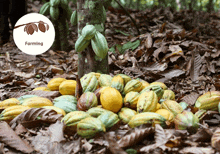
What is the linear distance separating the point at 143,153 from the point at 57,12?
325 cm

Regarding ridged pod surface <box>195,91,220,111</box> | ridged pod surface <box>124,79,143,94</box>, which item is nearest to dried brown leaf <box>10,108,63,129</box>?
ridged pod surface <box>124,79,143,94</box>

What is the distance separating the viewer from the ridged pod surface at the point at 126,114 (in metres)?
1.67

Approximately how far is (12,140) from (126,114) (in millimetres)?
811

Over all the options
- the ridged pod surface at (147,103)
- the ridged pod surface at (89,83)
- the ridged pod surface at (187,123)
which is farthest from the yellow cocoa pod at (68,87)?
the ridged pod surface at (187,123)

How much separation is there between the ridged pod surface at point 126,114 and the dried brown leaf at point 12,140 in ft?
2.19

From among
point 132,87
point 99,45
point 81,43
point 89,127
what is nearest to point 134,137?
point 89,127

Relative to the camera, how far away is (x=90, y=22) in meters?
2.35

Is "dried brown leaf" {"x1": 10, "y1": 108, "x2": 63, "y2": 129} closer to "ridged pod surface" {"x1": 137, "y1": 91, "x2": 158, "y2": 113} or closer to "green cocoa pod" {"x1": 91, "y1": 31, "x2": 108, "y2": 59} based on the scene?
"ridged pod surface" {"x1": 137, "y1": 91, "x2": 158, "y2": 113}

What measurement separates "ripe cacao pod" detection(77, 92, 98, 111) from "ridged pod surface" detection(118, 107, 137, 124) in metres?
0.23

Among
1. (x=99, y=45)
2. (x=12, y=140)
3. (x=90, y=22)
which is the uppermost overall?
(x=90, y=22)

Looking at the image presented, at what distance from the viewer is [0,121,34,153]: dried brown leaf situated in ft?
4.54

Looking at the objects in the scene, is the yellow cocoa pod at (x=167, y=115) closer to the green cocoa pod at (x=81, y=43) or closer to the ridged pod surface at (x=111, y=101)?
the ridged pod surface at (x=111, y=101)

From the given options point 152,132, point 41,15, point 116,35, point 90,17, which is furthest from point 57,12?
point 152,132

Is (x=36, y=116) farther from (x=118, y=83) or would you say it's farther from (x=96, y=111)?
(x=118, y=83)
